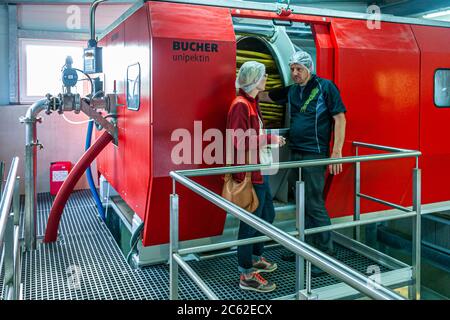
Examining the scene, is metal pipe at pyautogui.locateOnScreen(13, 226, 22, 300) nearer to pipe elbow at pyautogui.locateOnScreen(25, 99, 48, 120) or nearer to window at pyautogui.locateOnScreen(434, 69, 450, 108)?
pipe elbow at pyautogui.locateOnScreen(25, 99, 48, 120)

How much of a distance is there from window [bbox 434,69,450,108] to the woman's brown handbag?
2633 millimetres

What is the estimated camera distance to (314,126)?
147 inches

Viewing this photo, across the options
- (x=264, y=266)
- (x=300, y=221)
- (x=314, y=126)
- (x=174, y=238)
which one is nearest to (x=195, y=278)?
(x=174, y=238)

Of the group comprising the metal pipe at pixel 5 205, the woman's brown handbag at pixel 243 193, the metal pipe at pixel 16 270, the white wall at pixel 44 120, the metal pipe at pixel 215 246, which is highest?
the white wall at pixel 44 120

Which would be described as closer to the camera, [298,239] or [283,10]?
[298,239]

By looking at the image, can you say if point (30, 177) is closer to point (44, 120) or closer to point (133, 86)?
point (133, 86)

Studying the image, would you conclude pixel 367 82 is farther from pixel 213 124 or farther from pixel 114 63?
pixel 114 63

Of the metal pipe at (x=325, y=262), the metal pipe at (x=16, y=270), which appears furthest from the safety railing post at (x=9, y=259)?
the metal pipe at (x=325, y=262)

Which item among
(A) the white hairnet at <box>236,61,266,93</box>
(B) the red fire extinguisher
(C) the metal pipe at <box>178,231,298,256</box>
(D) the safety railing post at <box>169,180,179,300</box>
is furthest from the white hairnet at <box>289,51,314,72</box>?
(B) the red fire extinguisher

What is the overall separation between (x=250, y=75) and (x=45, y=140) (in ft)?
14.2

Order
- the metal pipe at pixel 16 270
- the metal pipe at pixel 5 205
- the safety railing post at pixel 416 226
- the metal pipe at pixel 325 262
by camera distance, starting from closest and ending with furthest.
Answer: the metal pipe at pixel 325 262 < the metal pipe at pixel 5 205 < the metal pipe at pixel 16 270 < the safety railing post at pixel 416 226

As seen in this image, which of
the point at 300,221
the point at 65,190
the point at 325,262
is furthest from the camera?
the point at 65,190

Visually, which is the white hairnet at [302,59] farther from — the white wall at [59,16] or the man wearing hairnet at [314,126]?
the white wall at [59,16]

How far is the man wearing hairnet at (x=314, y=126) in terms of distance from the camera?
3.67m
